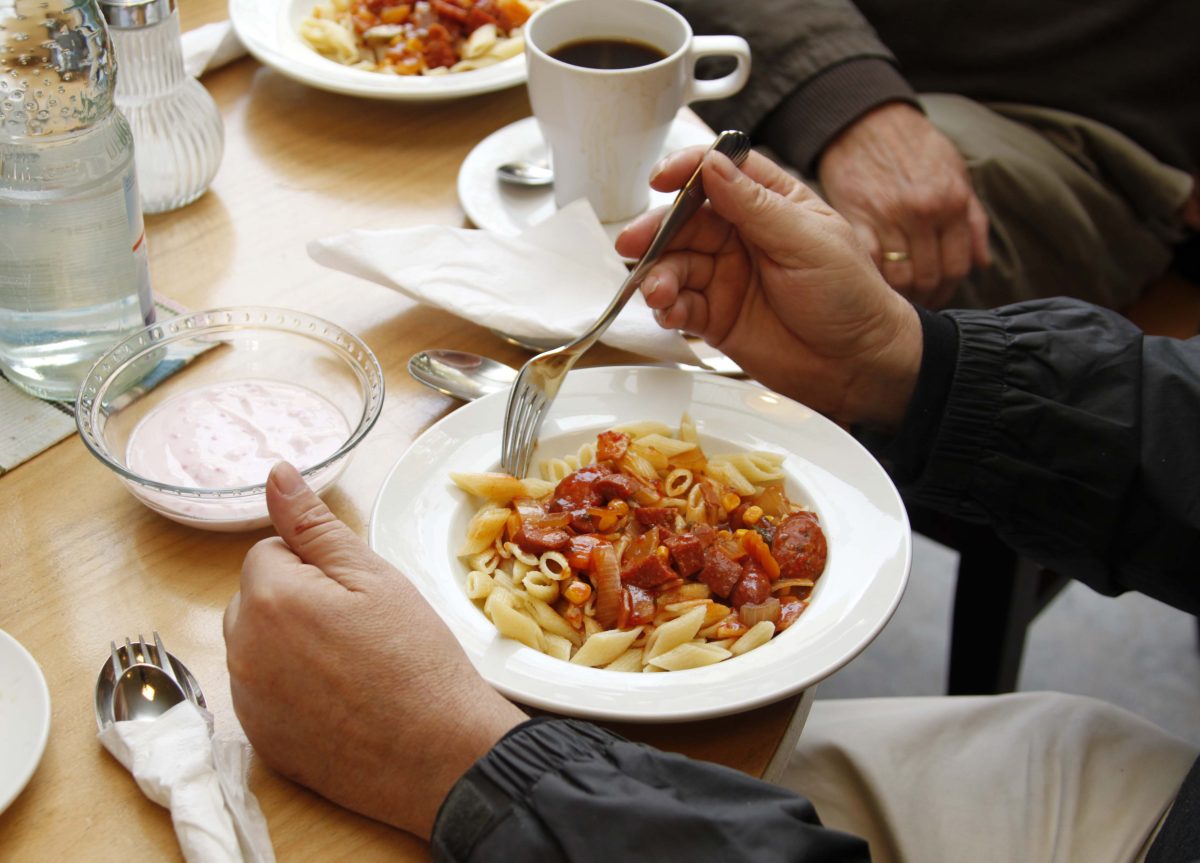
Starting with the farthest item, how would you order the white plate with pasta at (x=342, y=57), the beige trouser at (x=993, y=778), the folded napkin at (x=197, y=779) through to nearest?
1. the white plate with pasta at (x=342, y=57)
2. the beige trouser at (x=993, y=778)
3. the folded napkin at (x=197, y=779)

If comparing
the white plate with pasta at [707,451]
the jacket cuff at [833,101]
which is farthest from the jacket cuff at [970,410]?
the jacket cuff at [833,101]

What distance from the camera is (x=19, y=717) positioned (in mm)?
736

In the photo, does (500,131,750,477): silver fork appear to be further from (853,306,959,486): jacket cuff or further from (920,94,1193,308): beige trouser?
(920,94,1193,308): beige trouser

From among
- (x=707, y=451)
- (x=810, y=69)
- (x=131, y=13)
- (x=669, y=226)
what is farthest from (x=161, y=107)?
(x=810, y=69)

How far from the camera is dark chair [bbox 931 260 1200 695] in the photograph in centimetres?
151

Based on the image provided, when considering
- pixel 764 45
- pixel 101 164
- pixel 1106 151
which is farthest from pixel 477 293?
pixel 1106 151

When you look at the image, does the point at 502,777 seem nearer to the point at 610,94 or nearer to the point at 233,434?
the point at 233,434

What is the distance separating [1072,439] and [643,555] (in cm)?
Result: 45

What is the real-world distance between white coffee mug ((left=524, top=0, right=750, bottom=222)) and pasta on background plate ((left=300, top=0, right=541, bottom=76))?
0.26 metres

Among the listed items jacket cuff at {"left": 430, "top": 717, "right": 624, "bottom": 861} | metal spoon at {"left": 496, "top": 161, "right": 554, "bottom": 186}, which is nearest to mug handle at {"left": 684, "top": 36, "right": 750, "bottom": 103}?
metal spoon at {"left": 496, "top": 161, "right": 554, "bottom": 186}

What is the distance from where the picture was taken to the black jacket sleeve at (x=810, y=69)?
170cm

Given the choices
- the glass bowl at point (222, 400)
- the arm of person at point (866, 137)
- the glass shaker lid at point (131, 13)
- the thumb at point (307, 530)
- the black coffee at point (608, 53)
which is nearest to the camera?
the thumb at point (307, 530)

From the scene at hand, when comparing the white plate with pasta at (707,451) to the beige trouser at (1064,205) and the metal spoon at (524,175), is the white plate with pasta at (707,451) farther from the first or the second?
the beige trouser at (1064,205)

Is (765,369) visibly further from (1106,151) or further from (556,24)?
(1106,151)
